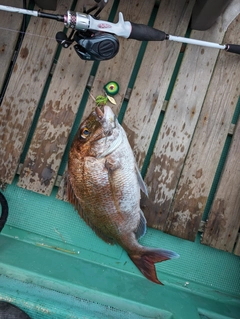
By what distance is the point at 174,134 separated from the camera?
3088 millimetres

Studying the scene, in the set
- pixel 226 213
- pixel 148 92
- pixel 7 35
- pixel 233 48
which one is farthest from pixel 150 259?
pixel 7 35

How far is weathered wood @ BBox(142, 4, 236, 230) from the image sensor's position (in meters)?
3.06

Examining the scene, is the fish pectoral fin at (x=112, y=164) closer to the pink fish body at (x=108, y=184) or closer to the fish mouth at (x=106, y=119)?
the pink fish body at (x=108, y=184)

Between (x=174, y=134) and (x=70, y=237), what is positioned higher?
(x=174, y=134)

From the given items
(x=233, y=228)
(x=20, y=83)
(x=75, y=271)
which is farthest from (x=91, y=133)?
(x=233, y=228)

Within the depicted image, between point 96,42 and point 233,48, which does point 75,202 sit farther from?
point 233,48

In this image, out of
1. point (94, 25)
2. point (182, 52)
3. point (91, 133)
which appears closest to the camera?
point (94, 25)

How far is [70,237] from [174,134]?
1.44m

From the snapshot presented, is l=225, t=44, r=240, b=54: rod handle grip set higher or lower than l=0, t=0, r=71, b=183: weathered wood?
higher

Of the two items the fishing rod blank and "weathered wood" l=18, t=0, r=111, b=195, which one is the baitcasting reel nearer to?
the fishing rod blank

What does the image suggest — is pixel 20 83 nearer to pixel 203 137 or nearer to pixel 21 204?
pixel 21 204

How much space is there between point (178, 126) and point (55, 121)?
3.85ft

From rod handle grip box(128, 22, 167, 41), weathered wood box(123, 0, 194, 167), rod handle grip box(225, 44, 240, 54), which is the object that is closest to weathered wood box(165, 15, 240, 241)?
rod handle grip box(225, 44, 240, 54)

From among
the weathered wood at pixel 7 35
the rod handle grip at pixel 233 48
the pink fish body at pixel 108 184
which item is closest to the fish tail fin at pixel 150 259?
the pink fish body at pixel 108 184
